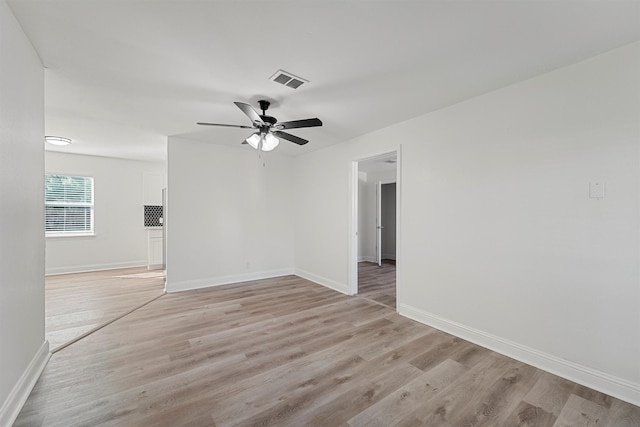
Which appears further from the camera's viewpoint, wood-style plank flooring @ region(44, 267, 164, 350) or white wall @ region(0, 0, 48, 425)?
wood-style plank flooring @ region(44, 267, 164, 350)

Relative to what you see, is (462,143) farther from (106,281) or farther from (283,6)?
(106,281)

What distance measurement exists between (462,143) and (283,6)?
222 cm

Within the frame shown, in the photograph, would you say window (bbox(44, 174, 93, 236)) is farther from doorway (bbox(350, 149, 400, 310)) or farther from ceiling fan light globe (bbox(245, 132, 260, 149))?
doorway (bbox(350, 149, 400, 310))

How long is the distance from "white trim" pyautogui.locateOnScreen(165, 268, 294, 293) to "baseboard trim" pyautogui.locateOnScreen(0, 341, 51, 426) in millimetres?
1979

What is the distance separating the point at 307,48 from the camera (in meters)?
1.95

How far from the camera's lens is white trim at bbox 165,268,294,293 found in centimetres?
427

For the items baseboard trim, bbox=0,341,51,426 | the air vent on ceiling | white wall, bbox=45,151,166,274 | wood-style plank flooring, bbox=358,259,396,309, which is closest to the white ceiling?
the air vent on ceiling

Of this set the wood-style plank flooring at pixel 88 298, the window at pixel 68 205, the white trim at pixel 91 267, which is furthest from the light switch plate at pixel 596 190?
the window at pixel 68 205

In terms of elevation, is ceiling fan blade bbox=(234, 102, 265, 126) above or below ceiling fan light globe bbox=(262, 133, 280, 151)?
above

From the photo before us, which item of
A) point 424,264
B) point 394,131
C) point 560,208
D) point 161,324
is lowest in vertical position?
point 161,324

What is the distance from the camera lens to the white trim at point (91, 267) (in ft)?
17.7

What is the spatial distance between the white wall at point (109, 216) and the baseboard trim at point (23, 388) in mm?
4454

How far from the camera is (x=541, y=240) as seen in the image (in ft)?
7.39

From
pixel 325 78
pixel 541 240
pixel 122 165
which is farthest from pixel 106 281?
pixel 541 240
